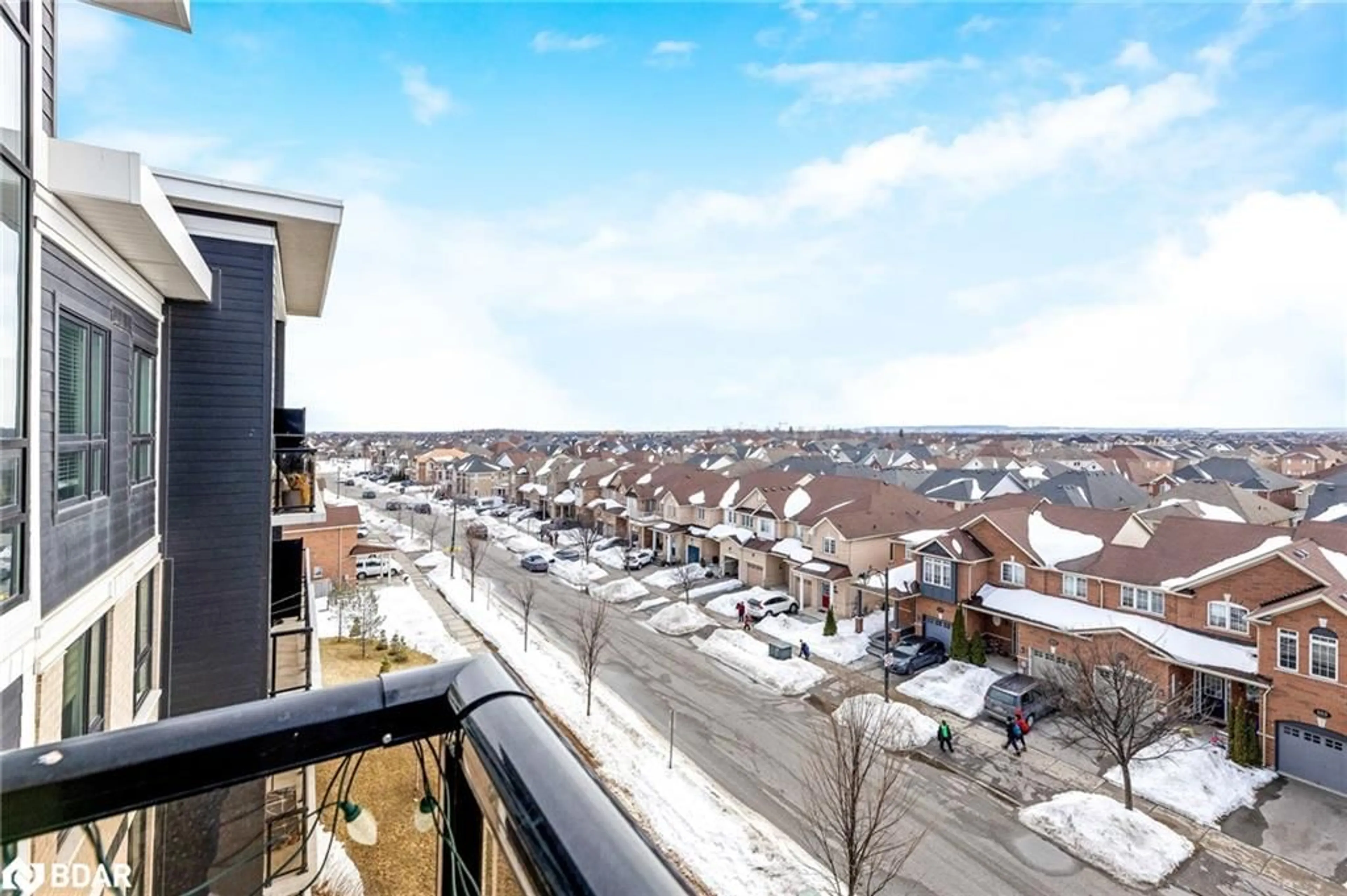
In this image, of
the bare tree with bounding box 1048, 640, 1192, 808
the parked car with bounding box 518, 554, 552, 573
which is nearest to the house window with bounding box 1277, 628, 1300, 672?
the bare tree with bounding box 1048, 640, 1192, 808

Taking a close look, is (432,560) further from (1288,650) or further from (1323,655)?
(1323,655)

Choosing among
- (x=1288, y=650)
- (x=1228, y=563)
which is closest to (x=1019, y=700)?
(x=1288, y=650)

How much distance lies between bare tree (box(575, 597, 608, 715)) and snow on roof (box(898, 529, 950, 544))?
36.2 ft

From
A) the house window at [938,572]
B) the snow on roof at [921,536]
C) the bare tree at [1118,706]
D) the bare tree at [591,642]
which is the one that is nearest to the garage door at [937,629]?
the house window at [938,572]

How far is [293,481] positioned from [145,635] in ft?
8.44

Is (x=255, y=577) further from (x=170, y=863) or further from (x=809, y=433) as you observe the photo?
(x=809, y=433)

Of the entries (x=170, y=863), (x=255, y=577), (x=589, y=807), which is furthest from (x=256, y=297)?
(x=589, y=807)

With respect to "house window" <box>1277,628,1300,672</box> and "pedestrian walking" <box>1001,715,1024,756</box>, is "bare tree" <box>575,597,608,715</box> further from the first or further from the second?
"house window" <box>1277,628,1300,672</box>

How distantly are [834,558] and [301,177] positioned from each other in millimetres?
21427

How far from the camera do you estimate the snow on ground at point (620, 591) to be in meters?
27.4

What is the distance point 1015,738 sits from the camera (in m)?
14.7

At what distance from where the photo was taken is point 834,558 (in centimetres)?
2609

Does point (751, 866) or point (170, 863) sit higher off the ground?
point (170, 863)

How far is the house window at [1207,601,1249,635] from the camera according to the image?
53.3 feet
